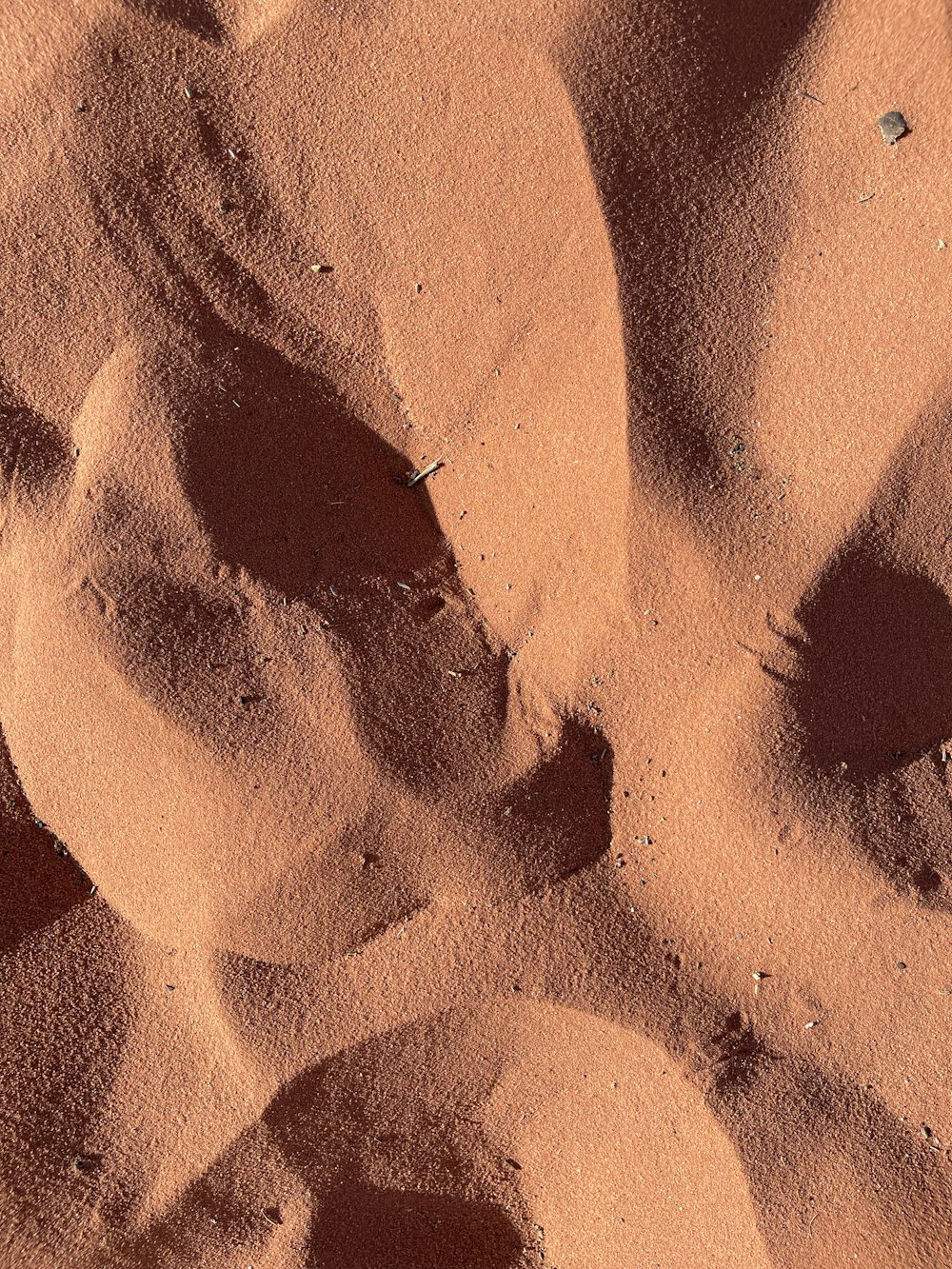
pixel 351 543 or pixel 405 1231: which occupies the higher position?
pixel 351 543

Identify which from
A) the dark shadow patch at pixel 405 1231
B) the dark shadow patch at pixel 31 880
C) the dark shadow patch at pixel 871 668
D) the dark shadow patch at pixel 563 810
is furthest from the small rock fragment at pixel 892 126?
the dark shadow patch at pixel 405 1231

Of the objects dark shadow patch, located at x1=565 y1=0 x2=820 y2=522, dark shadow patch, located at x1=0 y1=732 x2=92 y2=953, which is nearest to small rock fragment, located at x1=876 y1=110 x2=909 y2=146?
dark shadow patch, located at x1=565 y1=0 x2=820 y2=522

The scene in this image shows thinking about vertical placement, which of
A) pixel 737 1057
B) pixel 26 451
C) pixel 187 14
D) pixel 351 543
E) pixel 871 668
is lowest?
pixel 737 1057

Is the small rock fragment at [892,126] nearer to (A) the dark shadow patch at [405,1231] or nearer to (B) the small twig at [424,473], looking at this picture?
(B) the small twig at [424,473]

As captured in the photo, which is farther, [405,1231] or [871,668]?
[405,1231]

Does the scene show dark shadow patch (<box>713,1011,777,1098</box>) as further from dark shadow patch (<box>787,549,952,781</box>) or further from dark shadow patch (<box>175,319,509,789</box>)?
dark shadow patch (<box>175,319,509,789</box>)

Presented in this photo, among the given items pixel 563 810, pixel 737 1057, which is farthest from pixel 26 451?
pixel 737 1057

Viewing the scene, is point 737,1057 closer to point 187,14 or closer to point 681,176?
point 681,176

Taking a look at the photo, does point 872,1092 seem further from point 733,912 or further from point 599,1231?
point 599,1231

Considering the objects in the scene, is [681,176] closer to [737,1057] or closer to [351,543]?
[351,543]
